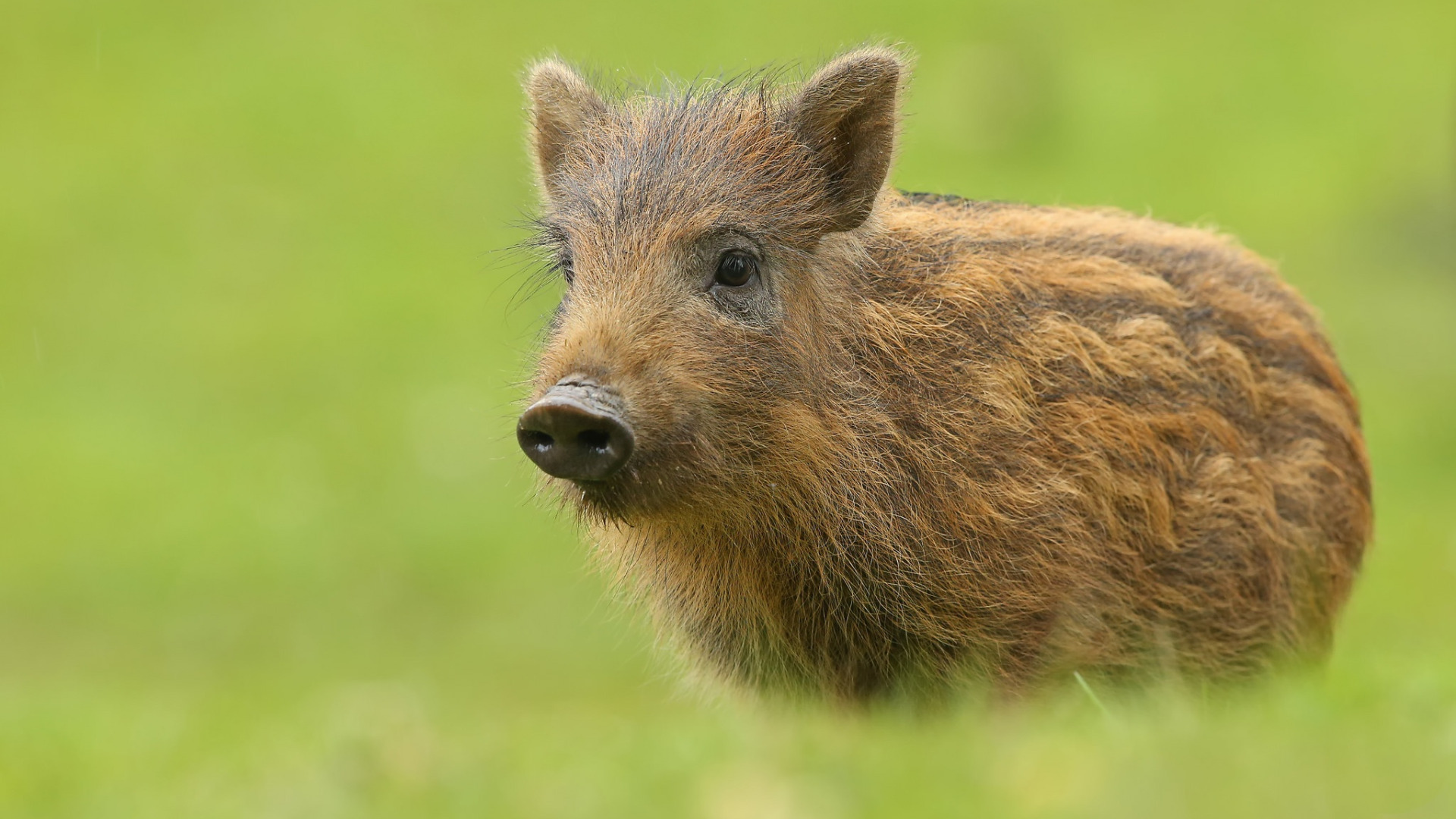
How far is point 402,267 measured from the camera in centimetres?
2581

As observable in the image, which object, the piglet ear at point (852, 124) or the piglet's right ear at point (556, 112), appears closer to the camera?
the piglet ear at point (852, 124)

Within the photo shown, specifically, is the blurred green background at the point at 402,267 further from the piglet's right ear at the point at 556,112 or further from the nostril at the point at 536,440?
the nostril at the point at 536,440

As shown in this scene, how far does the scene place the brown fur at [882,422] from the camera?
6980 millimetres

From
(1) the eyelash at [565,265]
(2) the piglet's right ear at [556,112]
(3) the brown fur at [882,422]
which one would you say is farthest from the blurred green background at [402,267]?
(1) the eyelash at [565,265]

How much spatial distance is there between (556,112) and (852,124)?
54.3 inches

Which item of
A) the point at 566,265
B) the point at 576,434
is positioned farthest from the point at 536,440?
the point at 566,265

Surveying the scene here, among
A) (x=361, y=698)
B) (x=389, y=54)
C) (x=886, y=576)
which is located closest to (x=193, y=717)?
(x=361, y=698)

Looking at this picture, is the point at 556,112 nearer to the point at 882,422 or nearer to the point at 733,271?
the point at 733,271

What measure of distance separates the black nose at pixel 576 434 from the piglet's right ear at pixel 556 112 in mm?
1783

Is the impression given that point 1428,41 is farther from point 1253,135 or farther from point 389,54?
point 389,54

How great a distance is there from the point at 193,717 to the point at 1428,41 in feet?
78.3

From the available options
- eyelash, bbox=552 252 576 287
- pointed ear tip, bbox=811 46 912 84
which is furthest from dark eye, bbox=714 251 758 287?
pointed ear tip, bbox=811 46 912 84

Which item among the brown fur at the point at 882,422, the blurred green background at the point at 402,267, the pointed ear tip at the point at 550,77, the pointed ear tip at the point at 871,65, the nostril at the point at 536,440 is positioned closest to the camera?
the nostril at the point at 536,440

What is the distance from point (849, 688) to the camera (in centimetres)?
754
